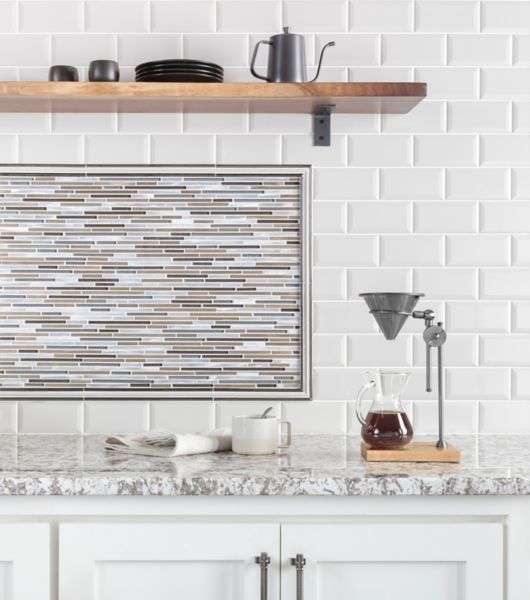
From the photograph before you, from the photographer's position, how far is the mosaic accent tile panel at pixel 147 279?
2406mm

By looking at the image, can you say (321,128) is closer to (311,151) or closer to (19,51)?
(311,151)

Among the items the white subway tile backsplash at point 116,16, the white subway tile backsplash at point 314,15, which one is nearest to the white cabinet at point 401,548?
the white subway tile backsplash at point 314,15

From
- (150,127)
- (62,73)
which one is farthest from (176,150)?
(62,73)

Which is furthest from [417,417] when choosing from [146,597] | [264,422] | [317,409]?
[146,597]

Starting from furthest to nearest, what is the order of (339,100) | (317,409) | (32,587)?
1. (317,409)
2. (339,100)
3. (32,587)

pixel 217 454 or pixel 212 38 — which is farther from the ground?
pixel 212 38

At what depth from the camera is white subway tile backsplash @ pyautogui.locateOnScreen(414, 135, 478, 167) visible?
95.2 inches

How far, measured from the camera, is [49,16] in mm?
2416

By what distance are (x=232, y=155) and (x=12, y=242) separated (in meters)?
0.67

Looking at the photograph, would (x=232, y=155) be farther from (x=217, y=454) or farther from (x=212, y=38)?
(x=217, y=454)

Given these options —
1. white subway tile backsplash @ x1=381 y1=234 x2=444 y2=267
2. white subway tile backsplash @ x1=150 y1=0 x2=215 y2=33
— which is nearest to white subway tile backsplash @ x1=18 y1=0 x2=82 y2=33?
white subway tile backsplash @ x1=150 y1=0 x2=215 y2=33

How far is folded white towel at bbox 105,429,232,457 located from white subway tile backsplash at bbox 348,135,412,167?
34.1 inches

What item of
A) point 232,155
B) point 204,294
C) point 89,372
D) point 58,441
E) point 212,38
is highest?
point 212,38

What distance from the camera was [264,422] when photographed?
2006 mm
